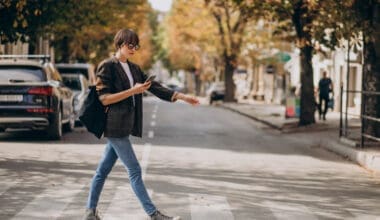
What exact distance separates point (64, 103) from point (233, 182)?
862 centimetres

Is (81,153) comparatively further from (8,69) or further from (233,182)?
Result: (233,182)

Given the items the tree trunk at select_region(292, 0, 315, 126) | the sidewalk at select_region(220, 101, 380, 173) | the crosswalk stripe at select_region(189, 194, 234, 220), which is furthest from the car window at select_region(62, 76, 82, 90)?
the crosswalk stripe at select_region(189, 194, 234, 220)

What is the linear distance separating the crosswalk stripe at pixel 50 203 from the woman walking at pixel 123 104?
2.61 ft

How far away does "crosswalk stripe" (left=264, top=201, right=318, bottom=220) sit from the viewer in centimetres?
783

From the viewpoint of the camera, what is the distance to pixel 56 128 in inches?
674

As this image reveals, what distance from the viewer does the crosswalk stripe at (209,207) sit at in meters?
7.73

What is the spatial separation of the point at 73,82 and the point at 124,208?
15.2 m

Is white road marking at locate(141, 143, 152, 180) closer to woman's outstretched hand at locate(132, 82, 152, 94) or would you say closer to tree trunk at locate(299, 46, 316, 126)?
woman's outstretched hand at locate(132, 82, 152, 94)

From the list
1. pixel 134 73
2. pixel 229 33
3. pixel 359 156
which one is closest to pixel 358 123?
pixel 359 156

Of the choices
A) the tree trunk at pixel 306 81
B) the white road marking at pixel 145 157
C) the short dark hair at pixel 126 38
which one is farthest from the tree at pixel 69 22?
the short dark hair at pixel 126 38

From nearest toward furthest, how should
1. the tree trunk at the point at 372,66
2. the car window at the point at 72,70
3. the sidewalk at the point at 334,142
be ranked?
1. the sidewalk at the point at 334,142
2. the tree trunk at the point at 372,66
3. the car window at the point at 72,70

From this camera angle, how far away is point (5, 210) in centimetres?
794

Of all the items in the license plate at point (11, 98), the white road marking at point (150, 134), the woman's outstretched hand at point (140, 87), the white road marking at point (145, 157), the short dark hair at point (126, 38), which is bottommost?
the white road marking at point (150, 134)

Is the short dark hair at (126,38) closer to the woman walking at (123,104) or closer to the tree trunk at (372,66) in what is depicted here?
the woman walking at (123,104)
